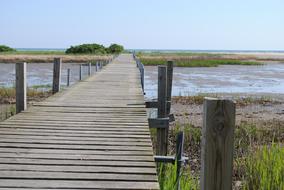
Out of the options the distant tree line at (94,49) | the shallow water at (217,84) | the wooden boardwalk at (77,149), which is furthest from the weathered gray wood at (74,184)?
the distant tree line at (94,49)

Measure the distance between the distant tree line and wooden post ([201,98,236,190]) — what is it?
7713 cm

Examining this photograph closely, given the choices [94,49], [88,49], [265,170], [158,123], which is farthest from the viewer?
[94,49]

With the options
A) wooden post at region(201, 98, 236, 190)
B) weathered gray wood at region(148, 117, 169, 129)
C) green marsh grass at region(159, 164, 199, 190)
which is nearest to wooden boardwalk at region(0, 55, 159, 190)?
weathered gray wood at region(148, 117, 169, 129)

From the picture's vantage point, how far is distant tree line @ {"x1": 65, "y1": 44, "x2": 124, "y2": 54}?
80.3 meters

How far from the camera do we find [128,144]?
16.7ft

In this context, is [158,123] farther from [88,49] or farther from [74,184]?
[88,49]

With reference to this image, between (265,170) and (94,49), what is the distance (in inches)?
3003


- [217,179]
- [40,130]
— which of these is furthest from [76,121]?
[217,179]

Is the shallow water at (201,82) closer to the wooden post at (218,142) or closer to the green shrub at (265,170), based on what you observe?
the green shrub at (265,170)

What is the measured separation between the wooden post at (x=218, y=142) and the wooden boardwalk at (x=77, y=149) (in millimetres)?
1284

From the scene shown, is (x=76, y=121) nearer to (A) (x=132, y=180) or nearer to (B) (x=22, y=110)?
(B) (x=22, y=110)

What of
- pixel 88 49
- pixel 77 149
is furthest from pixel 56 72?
pixel 88 49

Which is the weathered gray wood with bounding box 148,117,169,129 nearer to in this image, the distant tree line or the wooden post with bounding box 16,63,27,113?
the wooden post with bounding box 16,63,27,113

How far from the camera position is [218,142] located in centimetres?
235
